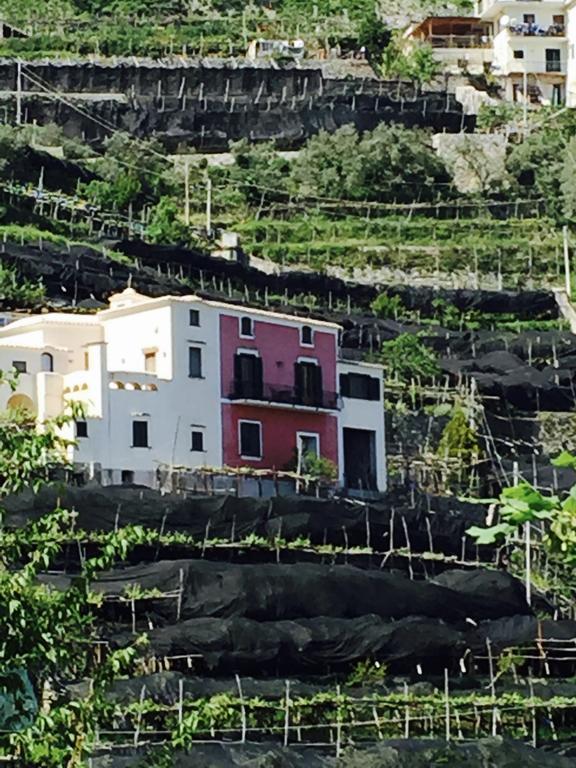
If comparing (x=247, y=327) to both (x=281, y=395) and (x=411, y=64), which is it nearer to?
(x=281, y=395)

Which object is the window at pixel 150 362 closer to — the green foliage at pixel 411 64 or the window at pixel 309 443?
the window at pixel 309 443

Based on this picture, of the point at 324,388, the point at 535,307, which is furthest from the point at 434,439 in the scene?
the point at 535,307

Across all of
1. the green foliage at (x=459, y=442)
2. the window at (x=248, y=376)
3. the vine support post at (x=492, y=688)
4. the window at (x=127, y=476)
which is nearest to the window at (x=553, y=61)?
the green foliage at (x=459, y=442)

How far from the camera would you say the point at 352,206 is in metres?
71.1

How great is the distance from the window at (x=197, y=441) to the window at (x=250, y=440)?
3.93ft

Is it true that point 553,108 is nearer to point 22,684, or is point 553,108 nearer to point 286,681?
point 286,681

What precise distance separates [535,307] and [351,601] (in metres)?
28.2

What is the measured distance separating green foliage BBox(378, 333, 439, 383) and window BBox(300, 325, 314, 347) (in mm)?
5626

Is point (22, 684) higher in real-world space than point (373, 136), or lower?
lower

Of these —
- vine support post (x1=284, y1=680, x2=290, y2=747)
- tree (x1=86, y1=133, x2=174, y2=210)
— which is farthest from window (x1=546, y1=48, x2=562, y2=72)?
vine support post (x1=284, y1=680, x2=290, y2=747)

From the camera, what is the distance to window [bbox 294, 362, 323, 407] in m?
47.9

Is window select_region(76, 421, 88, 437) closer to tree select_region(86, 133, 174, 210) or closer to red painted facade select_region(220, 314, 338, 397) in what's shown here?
red painted facade select_region(220, 314, 338, 397)

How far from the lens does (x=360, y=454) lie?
160 ft

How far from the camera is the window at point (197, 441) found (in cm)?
4559
